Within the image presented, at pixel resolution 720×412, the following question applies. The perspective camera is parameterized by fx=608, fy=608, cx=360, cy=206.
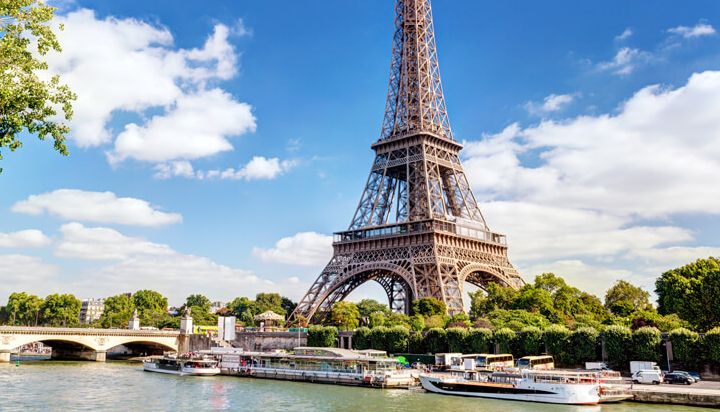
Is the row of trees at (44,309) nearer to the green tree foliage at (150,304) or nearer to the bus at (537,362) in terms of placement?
the green tree foliage at (150,304)

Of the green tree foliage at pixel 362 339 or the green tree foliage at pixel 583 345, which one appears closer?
the green tree foliage at pixel 583 345

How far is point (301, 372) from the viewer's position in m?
51.8

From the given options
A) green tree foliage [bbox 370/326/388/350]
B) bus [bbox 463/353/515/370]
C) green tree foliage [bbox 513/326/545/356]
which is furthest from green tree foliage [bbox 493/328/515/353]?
green tree foliage [bbox 370/326/388/350]

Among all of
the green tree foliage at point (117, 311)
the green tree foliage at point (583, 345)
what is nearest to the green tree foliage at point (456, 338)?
the green tree foliage at point (583, 345)

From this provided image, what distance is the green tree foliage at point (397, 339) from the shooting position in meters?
60.1

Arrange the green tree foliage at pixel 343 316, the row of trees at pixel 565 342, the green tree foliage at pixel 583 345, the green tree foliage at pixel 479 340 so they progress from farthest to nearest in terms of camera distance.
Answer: the green tree foliage at pixel 343 316
the green tree foliage at pixel 479 340
the green tree foliage at pixel 583 345
the row of trees at pixel 565 342

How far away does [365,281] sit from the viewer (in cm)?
7694

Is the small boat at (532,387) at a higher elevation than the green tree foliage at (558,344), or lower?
lower

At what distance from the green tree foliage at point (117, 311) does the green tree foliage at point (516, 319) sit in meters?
78.5

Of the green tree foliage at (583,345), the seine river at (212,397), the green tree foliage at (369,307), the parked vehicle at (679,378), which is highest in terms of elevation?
the green tree foliage at (369,307)

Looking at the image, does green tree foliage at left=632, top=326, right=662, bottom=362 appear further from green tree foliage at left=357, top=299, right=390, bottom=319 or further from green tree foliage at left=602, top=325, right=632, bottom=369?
green tree foliage at left=357, top=299, right=390, bottom=319

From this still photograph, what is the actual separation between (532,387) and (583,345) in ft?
43.6

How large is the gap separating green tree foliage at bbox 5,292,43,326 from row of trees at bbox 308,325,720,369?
255 ft

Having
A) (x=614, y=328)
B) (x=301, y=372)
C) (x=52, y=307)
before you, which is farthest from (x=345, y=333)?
(x=52, y=307)
